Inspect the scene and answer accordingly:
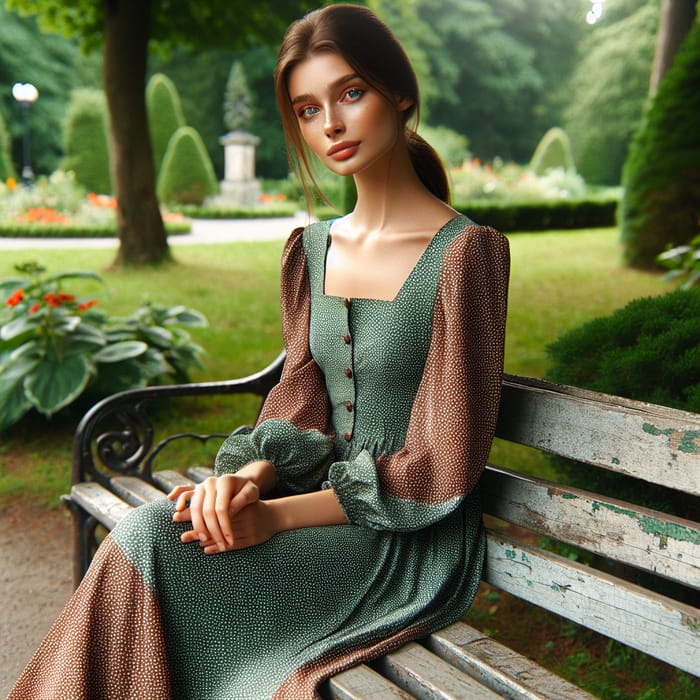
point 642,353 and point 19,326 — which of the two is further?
point 19,326

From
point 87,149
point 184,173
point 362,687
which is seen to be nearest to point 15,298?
point 362,687

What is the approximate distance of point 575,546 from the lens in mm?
2020

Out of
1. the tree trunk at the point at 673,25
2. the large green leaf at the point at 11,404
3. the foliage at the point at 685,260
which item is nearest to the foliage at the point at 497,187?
the tree trunk at the point at 673,25

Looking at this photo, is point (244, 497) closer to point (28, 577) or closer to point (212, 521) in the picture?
point (212, 521)

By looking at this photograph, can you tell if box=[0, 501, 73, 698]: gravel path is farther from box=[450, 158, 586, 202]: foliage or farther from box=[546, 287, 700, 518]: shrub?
box=[450, 158, 586, 202]: foliage

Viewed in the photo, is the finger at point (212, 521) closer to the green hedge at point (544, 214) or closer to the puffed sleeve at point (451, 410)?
the puffed sleeve at point (451, 410)

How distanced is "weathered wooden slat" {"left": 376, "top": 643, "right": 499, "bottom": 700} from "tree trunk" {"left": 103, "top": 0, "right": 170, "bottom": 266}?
28.0ft

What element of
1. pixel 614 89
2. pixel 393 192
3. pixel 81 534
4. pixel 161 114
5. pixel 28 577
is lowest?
pixel 28 577

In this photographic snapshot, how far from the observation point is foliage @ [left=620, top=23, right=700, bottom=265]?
344 inches

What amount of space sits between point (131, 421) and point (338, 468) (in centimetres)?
140

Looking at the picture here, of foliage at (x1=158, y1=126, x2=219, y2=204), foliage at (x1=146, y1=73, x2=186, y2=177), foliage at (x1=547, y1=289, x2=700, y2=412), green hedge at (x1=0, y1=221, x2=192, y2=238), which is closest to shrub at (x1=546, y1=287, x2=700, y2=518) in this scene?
foliage at (x1=547, y1=289, x2=700, y2=412)

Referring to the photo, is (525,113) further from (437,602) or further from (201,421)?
(437,602)

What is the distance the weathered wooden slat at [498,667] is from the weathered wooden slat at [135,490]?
1.16 m

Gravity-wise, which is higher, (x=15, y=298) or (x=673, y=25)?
(x=673, y=25)
